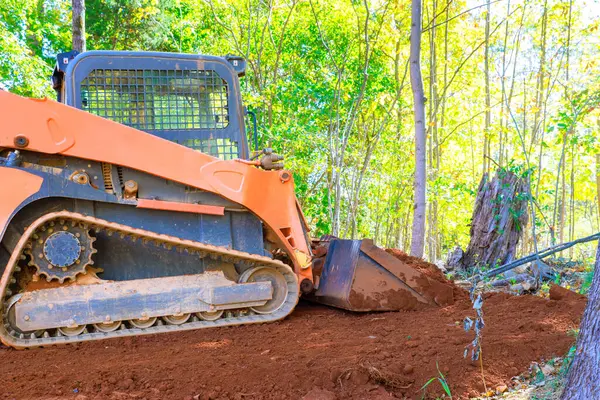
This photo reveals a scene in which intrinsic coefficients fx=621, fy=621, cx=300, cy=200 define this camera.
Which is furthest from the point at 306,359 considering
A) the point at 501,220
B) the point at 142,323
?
the point at 501,220

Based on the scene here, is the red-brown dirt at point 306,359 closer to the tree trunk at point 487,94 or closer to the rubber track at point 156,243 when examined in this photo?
the rubber track at point 156,243

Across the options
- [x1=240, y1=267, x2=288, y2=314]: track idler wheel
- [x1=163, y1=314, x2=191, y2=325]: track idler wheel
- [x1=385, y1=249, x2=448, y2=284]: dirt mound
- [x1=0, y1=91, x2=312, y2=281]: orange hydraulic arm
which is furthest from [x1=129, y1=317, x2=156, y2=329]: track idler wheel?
[x1=385, y1=249, x2=448, y2=284]: dirt mound

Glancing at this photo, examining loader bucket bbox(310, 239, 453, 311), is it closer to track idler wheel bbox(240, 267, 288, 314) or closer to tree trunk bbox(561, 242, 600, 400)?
track idler wheel bbox(240, 267, 288, 314)

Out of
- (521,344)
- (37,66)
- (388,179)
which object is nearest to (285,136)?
(388,179)

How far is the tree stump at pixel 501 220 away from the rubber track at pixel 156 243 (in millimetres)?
3846

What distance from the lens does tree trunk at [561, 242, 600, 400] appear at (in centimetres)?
276

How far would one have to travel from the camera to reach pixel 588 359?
2824 millimetres

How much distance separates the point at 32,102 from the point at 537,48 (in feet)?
49.6

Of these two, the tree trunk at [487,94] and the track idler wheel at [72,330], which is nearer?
the track idler wheel at [72,330]

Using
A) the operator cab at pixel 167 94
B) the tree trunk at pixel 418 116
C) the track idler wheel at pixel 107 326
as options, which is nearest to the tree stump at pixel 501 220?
the tree trunk at pixel 418 116

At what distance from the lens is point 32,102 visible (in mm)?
4664

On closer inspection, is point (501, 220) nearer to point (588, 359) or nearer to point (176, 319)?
point (176, 319)

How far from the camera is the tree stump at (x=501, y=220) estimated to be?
27.0ft

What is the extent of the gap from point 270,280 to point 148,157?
1.50 m
